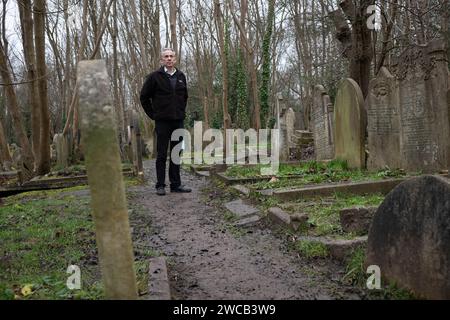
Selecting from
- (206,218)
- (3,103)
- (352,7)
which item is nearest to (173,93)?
(206,218)

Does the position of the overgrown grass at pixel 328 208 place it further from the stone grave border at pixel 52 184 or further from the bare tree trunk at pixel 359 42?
the stone grave border at pixel 52 184

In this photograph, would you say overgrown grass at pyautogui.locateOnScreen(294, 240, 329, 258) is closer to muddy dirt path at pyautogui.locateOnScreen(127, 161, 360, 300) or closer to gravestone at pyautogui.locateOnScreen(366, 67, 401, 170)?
muddy dirt path at pyautogui.locateOnScreen(127, 161, 360, 300)

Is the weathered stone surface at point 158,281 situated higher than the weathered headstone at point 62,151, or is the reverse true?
the weathered headstone at point 62,151

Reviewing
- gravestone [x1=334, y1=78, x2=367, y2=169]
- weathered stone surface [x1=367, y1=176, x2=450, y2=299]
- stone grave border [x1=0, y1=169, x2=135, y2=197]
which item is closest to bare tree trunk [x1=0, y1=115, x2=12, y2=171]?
stone grave border [x1=0, y1=169, x2=135, y2=197]

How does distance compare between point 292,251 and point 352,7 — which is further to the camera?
point 352,7

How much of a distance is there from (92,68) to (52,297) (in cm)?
141

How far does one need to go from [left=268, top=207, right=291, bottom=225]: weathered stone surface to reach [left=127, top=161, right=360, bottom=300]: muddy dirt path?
0.56 ft

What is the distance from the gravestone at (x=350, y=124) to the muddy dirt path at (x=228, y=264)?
3.30 m

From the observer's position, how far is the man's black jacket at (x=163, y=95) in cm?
723

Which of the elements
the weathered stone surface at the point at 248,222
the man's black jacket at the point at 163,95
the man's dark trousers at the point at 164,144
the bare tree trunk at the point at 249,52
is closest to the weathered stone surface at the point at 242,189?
the man's dark trousers at the point at 164,144

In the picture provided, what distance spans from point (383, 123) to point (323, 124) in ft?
9.45

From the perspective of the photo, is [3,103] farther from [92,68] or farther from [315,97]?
[92,68]

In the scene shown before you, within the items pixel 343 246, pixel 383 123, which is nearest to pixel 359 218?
pixel 343 246
